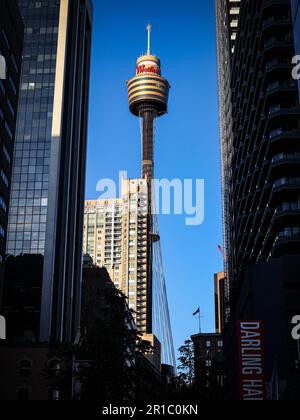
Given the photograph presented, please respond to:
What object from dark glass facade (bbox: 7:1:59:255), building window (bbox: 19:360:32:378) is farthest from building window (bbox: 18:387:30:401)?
dark glass facade (bbox: 7:1:59:255)

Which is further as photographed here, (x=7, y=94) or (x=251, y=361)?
(x=7, y=94)

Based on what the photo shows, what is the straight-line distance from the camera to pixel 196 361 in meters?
87.4

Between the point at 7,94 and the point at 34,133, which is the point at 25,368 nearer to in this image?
the point at 7,94

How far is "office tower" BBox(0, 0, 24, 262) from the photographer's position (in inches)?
3322

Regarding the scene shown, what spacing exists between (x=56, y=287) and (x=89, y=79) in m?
67.4

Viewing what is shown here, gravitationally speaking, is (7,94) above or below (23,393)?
above

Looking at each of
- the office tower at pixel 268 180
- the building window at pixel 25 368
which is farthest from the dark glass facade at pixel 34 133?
the building window at pixel 25 368

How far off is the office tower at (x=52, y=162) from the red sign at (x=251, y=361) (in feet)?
213

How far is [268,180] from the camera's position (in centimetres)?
9338

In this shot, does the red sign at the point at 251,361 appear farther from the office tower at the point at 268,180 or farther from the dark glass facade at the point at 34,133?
the dark glass facade at the point at 34,133

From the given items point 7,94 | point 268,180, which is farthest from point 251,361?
point 7,94

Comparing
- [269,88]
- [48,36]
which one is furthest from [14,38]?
[48,36]

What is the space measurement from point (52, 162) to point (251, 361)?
272 ft

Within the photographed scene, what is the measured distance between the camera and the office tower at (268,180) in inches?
3071
